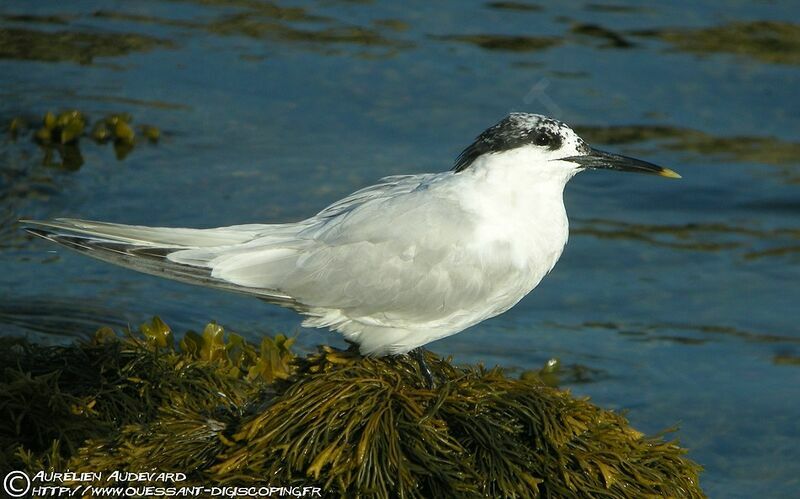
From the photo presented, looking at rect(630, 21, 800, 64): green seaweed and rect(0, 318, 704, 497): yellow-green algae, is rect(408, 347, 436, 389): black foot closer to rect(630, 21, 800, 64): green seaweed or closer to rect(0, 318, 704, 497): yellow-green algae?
rect(0, 318, 704, 497): yellow-green algae

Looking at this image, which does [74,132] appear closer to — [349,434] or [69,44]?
[69,44]

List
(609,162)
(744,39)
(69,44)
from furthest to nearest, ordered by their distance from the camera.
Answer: (744,39) → (69,44) → (609,162)

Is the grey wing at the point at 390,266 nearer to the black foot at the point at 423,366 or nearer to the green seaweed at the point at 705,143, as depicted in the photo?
the black foot at the point at 423,366

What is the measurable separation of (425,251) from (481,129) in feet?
19.4

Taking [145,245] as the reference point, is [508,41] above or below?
above

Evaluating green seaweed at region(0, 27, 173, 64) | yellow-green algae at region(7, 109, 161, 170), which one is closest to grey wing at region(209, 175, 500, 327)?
yellow-green algae at region(7, 109, 161, 170)

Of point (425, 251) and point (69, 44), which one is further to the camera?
point (69, 44)

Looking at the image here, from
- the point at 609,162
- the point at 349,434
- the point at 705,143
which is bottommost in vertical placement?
the point at 349,434

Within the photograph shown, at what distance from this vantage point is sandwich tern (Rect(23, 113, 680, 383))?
17.7ft

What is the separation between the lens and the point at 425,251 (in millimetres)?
5504

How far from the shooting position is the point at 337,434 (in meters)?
4.61

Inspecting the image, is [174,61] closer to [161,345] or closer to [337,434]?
[161,345]

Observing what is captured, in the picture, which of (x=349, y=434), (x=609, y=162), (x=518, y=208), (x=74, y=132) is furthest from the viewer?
(x=74, y=132)

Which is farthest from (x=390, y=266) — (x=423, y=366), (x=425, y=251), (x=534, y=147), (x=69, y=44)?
(x=69, y=44)
